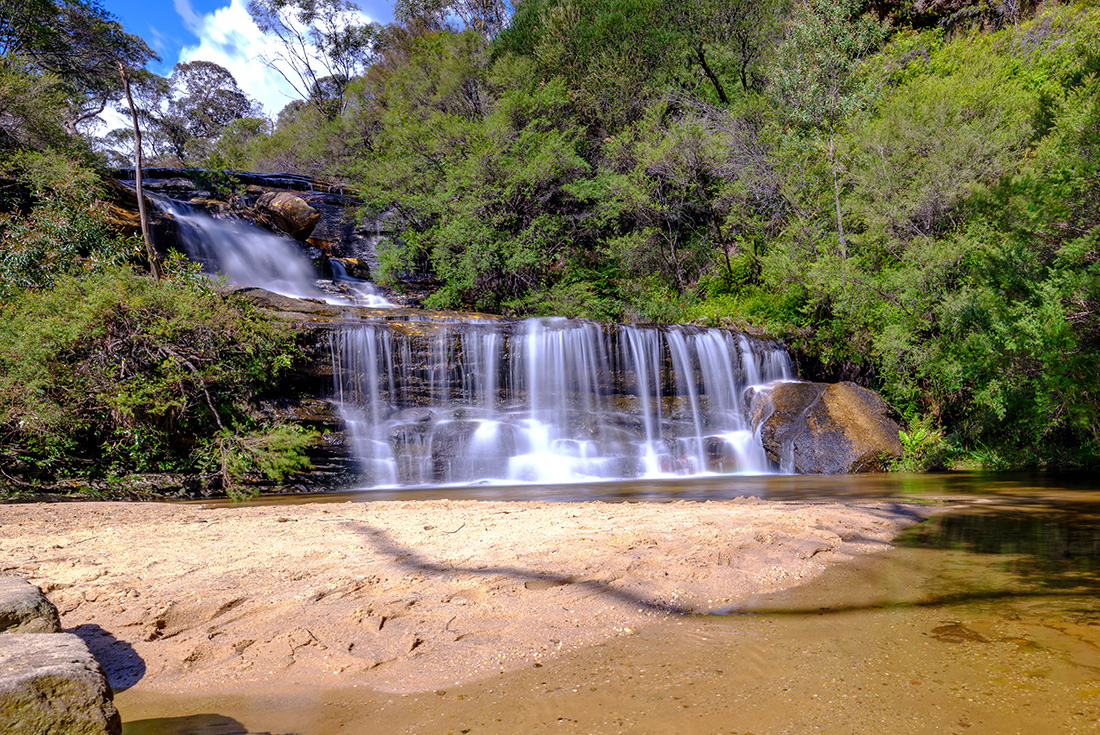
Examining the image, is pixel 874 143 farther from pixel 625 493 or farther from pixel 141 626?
pixel 141 626

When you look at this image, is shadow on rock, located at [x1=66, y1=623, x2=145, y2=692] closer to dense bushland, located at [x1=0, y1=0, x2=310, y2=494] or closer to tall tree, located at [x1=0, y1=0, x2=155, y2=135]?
dense bushland, located at [x1=0, y1=0, x2=310, y2=494]

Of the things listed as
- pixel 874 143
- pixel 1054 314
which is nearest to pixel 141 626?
pixel 1054 314

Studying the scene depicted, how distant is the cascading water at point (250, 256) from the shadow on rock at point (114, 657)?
62.1 ft

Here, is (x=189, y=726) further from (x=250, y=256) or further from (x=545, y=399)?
(x=250, y=256)

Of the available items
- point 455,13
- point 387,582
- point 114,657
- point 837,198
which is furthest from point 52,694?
point 455,13

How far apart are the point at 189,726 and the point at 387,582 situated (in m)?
1.51

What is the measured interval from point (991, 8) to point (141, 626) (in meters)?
32.0

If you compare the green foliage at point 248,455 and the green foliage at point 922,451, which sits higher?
the green foliage at point 248,455

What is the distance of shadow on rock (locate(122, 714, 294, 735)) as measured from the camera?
85.7 inches

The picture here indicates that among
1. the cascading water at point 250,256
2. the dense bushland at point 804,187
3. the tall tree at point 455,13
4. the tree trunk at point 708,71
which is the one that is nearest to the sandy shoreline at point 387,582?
the dense bushland at point 804,187

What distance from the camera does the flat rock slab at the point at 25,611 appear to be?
238 centimetres

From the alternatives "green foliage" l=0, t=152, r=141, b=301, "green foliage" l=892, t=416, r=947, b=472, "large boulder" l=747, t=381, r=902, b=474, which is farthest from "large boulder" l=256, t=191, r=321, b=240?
"green foliage" l=892, t=416, r=947, b=472

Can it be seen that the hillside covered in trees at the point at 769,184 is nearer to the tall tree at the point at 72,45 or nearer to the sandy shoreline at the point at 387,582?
the tall tree at the point at 72,45

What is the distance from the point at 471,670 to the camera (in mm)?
2654
